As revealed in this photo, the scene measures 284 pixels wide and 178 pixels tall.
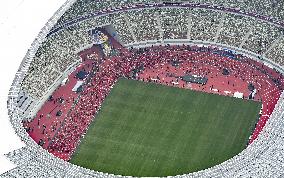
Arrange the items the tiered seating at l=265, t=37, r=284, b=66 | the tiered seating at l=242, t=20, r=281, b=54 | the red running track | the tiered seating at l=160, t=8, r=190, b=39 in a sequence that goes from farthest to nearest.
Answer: the tiered seating at l=160, t=8, r=190, b=39
the tiered seating at l=242, t=20, r=281, b=54
the tiered seating at l=265, t=37, r=284, b=66
the red running track

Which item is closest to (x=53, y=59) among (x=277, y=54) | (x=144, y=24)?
(x=144, y=24)

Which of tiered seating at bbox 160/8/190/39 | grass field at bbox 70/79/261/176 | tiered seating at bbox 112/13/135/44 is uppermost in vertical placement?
tiered seating at bbox 160/8/190/39

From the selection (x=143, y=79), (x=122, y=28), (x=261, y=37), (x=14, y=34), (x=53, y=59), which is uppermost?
(x=261, y=37)

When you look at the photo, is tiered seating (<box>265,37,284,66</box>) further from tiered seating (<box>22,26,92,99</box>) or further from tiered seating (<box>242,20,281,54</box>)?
tiered seating (<box>22,26,92,99</box>)

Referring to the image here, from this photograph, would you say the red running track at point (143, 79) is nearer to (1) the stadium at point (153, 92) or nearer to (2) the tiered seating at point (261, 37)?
(1) the stadium at point (153, 92)

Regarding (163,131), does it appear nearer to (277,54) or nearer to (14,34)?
(277,54)

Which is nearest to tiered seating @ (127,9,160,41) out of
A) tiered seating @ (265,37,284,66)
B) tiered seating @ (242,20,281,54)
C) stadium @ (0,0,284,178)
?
stadium @ (0,0,284,178)

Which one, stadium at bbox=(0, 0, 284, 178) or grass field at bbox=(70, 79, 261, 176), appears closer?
stadium at bbox=(0, 0, 284, 178)

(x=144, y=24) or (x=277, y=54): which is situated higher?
(x=277, y=54)
